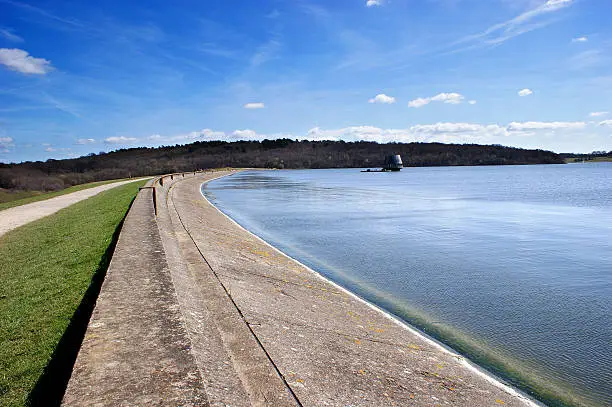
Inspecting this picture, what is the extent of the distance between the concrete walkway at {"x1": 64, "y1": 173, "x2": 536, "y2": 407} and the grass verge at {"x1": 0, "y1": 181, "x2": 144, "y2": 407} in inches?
23.0

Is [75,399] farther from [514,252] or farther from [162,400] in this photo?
[514,252]

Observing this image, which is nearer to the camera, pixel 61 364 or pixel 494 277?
pixel 61 364

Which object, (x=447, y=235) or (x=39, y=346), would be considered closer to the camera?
(x=39, y=346)

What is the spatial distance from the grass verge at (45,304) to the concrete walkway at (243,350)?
0.58 meters

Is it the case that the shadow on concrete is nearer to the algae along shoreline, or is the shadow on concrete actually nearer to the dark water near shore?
the algae along shoreline

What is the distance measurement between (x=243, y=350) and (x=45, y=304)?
3.66m

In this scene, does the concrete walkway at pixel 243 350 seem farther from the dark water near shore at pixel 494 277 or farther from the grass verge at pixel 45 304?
the dark water near shore at pixel 494 277

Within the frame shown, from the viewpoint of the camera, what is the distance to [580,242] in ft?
47.7

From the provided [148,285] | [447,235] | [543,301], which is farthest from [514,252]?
[148,285]

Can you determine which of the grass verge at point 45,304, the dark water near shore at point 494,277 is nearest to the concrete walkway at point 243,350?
the grass verge at point 45,304

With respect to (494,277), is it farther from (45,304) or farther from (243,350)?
(45,304)

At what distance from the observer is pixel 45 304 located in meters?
6.71

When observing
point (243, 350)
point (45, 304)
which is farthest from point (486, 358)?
point (45, 304)

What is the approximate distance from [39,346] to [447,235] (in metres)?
13.2
